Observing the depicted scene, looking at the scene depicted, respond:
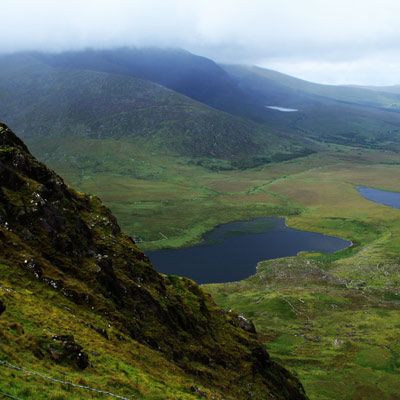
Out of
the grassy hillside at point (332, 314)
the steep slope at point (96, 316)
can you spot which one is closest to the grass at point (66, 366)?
the steep slope at point (96, 316)

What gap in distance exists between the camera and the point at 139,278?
200ft

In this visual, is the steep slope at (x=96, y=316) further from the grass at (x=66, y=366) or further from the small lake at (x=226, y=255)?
the small lake at (x=226, y=255)

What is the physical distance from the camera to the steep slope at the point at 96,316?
35.3m

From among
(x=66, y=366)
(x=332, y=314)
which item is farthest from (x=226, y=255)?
(x=66, y=366)

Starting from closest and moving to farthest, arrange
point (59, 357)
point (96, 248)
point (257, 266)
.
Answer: point (59, 357), point (96, 248), point (257, 266)

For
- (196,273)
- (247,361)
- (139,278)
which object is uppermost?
(139,278)

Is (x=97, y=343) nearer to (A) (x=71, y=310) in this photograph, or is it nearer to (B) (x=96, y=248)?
(A) (x=71, y=310)

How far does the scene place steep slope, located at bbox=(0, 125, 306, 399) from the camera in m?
35.3

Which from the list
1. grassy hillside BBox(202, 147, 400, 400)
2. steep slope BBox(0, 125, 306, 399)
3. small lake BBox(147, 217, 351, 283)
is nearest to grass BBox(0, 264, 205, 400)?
steep slope BBox(0, 125, 306, 399)

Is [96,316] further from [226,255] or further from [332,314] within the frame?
[226,255]

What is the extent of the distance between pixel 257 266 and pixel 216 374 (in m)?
116

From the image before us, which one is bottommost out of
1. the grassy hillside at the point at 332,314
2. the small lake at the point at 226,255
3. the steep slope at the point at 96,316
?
the small lake at the point at 226,255

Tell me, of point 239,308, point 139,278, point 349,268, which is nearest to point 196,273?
point 239,308

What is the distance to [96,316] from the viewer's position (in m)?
46.8
